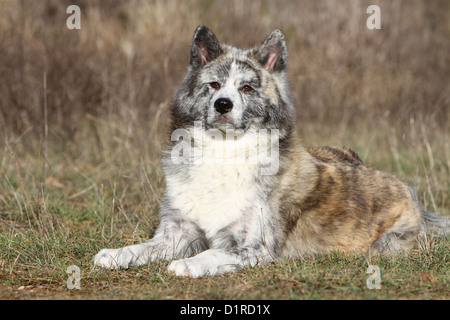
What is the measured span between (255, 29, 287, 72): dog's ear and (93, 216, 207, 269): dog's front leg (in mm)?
1423

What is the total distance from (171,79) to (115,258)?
5.10 metres

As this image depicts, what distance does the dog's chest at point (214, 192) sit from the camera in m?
4.11

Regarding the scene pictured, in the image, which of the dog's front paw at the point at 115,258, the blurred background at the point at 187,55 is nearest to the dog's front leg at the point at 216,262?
the dog's front paw at the point at 115,258

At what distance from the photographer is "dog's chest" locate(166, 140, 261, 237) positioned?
411 centimetres

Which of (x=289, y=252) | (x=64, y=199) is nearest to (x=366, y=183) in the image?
(x=289, y=252)

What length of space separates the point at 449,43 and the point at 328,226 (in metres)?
8.88

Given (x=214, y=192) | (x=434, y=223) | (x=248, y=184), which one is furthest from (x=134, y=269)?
(x=434, y=223)

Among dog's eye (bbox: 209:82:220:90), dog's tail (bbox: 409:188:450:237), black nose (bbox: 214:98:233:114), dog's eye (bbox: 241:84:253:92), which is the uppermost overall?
dog's eye (bbox: 209:82:220:90)

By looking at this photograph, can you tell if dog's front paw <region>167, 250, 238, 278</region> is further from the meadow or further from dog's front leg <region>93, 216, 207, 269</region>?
dog's front leg <region>93, 216, 207, 269</region>

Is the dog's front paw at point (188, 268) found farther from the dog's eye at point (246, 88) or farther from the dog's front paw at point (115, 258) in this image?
the dog's eye at point (246, 88)

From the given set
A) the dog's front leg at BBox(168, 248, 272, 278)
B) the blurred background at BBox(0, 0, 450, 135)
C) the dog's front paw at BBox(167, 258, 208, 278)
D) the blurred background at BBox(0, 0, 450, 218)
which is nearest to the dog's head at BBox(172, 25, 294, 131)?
the dog's front leg at BBox(168, 248, 272, 278)

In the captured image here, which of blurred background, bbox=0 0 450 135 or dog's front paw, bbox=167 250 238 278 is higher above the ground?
blurred background, bbox=0 0 450 135

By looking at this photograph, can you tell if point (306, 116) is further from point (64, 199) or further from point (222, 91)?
point (222, 91)

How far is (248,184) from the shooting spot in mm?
4145
